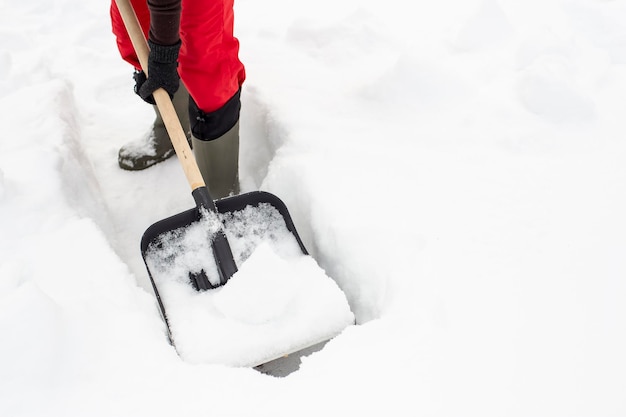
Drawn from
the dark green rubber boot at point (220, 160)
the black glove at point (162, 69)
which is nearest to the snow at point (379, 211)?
the dark green rubber boot at point (220, 160)

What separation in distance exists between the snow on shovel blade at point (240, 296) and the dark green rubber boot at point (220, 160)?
30 cm

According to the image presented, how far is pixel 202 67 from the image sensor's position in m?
1.41

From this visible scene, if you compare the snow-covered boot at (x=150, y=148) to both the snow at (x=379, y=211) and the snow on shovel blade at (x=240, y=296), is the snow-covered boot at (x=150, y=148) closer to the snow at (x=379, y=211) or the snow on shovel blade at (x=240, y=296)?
the snow at (x=379, y=211)

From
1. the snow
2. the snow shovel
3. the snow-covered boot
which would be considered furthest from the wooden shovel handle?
the snow-covered boot

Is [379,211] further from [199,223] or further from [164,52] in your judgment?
[164,52]

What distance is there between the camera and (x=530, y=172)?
1.46 meters

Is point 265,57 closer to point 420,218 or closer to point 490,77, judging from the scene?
point 490,77

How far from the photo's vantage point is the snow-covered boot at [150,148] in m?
1.99

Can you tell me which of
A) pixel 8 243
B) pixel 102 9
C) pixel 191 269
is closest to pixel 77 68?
pixel 102 9

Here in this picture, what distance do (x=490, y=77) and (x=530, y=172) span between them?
0.60m

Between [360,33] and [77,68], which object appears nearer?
[360,33]

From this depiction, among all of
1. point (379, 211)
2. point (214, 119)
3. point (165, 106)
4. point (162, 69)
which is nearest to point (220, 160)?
point (214, 119)

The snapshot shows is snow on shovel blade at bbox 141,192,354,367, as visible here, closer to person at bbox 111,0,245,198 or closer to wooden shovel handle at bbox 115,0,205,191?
wooden shovel handle at bbox 115,0,205,191

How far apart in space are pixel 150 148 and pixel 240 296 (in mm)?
1084
